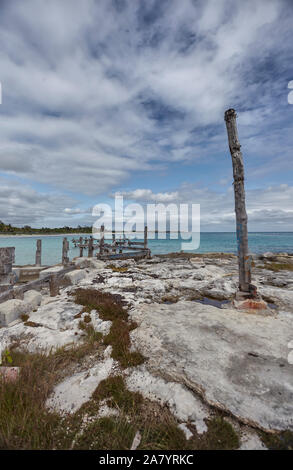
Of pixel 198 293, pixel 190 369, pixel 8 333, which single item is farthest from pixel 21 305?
pixel 198 293

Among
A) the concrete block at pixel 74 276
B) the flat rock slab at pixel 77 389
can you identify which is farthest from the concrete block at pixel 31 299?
the flat rock slab at pixel 77 389

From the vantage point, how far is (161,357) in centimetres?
436

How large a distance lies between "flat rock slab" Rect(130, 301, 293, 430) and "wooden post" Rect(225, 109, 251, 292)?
1391mm

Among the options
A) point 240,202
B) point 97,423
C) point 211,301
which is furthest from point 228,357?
point 240,202

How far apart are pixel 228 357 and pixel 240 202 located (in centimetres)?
525

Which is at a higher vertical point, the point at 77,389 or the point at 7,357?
the point at 7,357

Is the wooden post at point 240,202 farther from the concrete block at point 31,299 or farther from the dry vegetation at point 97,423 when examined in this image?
the concrete block at point 31,299

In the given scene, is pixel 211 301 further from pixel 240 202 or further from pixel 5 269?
pixel 5 269

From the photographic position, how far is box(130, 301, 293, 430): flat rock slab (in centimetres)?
298

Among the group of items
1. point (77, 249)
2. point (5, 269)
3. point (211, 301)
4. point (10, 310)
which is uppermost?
point (5, 269)

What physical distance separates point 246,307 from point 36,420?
21.3ft

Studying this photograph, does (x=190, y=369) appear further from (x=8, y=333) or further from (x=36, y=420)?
(x=8, y=333)

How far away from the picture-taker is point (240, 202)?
24.1 ft

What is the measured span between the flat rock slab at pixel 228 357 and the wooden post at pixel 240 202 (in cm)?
139
